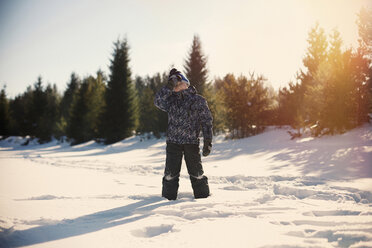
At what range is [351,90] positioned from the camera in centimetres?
900

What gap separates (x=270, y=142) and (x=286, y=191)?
7.77 m

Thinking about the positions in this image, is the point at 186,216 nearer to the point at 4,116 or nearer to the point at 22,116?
the point at 22,116

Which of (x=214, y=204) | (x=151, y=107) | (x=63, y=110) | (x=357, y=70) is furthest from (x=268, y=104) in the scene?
(x=63, y=110)

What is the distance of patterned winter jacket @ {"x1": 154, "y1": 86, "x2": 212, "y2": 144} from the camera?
3347 mm

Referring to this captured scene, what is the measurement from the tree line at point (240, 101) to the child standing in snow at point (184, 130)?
26.2ft

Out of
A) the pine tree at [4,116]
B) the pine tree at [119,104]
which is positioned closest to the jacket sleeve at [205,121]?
the pine tree at [119,104]

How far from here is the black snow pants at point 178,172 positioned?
317 centimetres

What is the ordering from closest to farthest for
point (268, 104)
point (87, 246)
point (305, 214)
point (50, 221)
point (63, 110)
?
point (87, 246) < point (50, 221) < point (305, 214) < point (268, 104) < point (63, 110)

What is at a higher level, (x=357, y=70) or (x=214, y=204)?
(x=357, y=70)

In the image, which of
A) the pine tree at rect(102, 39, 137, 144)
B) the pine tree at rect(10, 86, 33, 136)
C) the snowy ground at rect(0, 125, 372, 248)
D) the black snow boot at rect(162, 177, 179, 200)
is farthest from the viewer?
the pine tree at rect(10, 86, 33, 136)

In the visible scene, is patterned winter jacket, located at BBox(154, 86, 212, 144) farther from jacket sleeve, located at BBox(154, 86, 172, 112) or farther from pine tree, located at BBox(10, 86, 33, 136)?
pine tree, located at BBox(10, 86, 33, 136)

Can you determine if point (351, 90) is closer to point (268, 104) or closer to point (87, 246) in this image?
point (268, 104)

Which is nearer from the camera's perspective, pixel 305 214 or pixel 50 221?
pixel 50 221

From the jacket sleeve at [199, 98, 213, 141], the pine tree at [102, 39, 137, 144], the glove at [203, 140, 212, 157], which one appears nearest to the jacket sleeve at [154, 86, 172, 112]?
the jacket sleeve at [199, 98, 213, 141]
